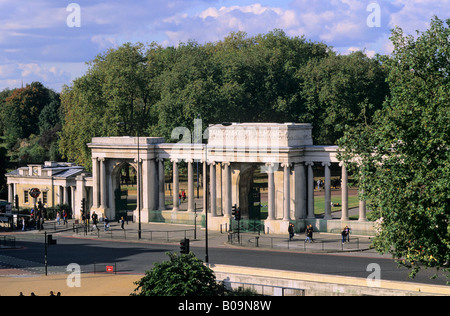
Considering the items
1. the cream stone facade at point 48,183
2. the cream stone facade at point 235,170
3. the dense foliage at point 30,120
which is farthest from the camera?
the dense foliage at point 30,120

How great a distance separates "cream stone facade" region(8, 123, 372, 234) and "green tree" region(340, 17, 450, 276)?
23.4 m

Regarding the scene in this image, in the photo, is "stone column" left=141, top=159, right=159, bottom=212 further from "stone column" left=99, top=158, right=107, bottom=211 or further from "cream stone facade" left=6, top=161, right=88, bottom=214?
"cream stone facade" left=6, top=161, right=88, bottom=214

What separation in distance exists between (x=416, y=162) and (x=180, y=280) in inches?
→ 547

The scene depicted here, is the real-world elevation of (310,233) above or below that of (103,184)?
below

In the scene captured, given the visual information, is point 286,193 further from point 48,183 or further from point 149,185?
point 48,183

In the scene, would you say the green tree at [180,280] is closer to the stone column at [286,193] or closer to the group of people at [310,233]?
the group of people at [310,233]

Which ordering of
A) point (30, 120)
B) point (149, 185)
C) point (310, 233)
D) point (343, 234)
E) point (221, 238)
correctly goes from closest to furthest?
point (343, 234) → point (310, 233) → point (221, 238) → point (149, 185) → point (30, 120)

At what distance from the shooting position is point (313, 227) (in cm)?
6988

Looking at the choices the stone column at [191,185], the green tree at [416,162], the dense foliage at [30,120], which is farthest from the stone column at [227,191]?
the dense foliage at [30,120]

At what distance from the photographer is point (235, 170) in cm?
7281

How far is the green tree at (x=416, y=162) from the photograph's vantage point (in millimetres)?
38312

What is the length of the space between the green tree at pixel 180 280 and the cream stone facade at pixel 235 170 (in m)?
25.6

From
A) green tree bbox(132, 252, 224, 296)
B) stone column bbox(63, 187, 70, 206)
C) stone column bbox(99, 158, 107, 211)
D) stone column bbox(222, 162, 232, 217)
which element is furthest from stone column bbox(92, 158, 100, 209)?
green tree bbox(132, 252, 224, 296)

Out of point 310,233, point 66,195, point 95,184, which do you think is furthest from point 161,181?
point 310,233
